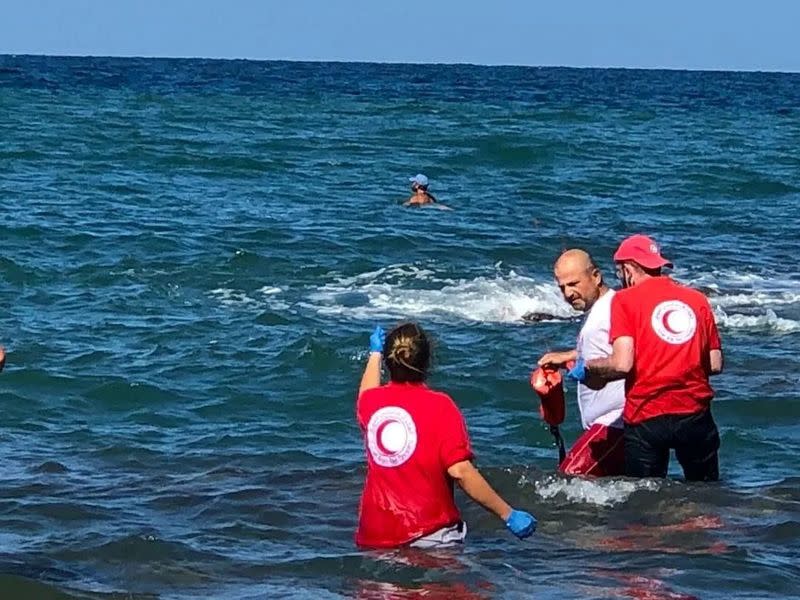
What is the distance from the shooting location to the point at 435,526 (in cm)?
696

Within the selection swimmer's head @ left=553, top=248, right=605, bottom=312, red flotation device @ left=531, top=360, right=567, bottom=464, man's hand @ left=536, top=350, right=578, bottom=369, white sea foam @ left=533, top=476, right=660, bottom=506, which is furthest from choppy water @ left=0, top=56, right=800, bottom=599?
swimmer's head @ left=553, top=248, right=605, bottom=312

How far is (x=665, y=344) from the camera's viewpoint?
26.3 feet

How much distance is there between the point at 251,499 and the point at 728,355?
5726mm

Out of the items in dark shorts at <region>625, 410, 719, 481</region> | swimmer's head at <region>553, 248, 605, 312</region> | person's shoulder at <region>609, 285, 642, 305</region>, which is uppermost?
swimmer's head at <region>553, 248, 605, 312</region>

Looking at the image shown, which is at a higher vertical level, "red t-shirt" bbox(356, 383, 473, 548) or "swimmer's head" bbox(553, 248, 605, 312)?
"swimmer's head" bbox(553, 248, 605, 312)

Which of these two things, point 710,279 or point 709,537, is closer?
point 709,537

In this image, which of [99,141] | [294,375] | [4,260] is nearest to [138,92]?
[99,141]

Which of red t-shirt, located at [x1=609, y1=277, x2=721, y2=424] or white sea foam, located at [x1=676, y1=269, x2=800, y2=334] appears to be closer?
red t-shirt, located at [x1=609, y1=277, x2=721, y2=424]

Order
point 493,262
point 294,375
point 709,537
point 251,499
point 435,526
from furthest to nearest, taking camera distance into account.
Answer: point 493,262
point 294,375
point 251,499
point 709,537
point 435,526

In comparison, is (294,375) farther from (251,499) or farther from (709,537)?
(709,537)

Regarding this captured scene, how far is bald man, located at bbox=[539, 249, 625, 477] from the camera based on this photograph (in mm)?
8031

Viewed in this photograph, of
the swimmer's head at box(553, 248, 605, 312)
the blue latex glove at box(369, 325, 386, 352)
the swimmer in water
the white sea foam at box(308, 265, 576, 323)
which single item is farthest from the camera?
the swimmer in water

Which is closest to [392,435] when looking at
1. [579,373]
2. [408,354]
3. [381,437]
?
[381,437]

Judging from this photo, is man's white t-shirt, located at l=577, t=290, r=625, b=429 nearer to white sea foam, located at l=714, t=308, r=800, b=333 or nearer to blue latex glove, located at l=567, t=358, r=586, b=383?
blue latex glove, located at l=567, t=358, r=586, b=383
